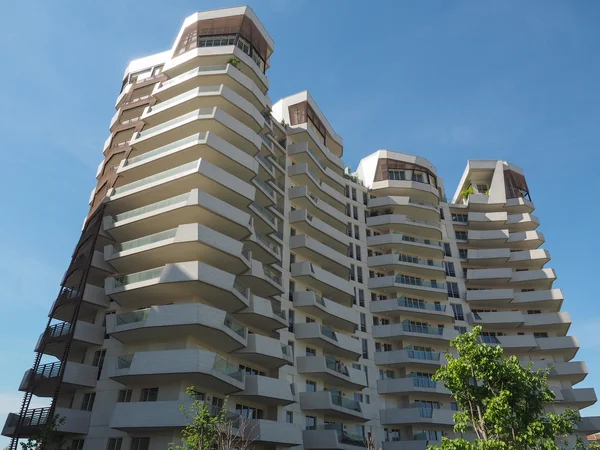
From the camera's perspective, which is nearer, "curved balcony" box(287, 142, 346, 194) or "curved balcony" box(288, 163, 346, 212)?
"curved balcony" box(288, 163, 346, 212)

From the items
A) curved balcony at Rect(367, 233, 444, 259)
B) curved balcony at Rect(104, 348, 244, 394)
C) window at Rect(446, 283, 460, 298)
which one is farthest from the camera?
window at Rect(446, 283, 460, 298)

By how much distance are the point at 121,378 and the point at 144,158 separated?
19.0 meters

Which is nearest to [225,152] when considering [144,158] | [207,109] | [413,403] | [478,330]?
[207,109]

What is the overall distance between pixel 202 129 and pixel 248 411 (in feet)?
80.5

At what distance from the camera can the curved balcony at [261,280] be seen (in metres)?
38.9

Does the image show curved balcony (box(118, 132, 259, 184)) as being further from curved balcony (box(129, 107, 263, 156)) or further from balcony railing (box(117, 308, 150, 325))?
balcony railing (box(117, 308, 150, 325))

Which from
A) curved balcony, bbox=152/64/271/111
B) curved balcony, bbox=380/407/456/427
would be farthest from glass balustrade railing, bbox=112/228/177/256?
curved balcony, bbox=380/407/456/427

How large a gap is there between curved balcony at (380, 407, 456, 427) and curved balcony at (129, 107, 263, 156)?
102 ft

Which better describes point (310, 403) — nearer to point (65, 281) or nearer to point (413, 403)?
point (413, 403)

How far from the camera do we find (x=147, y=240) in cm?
3547

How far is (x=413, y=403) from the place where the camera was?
165ft

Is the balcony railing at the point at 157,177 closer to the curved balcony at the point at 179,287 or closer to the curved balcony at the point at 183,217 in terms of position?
the curved balcony at the point at 183,217

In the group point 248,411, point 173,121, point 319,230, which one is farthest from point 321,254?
point 173,121

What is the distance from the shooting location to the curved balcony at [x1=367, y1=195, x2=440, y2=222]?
6288 centimetres
